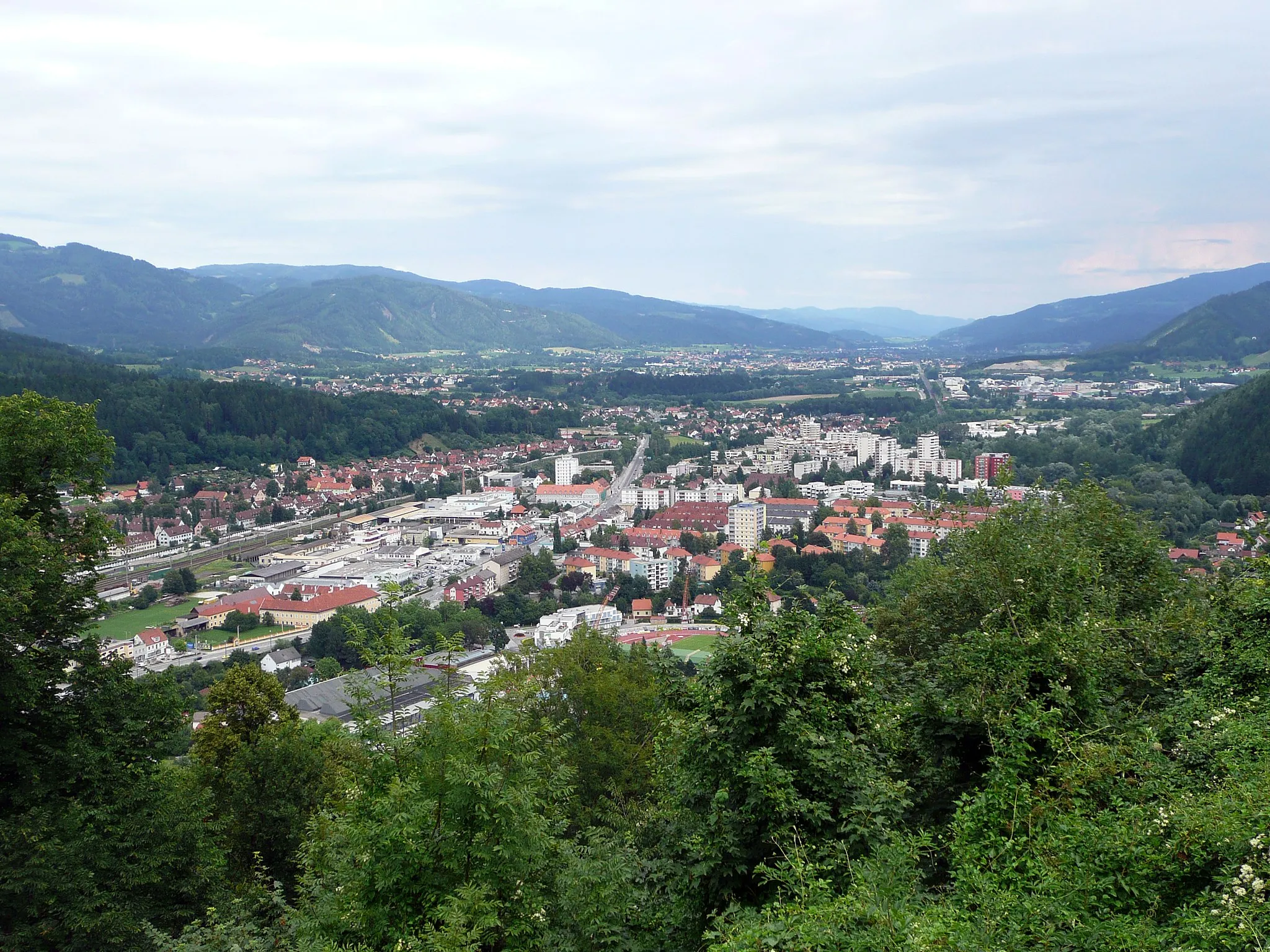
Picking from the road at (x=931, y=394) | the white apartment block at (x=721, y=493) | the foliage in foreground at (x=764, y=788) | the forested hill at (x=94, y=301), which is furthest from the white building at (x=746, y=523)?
the forested hill at (x=94, y=301)

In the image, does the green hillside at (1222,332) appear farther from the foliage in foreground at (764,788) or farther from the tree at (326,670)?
the foliage in foreground at (764,788)

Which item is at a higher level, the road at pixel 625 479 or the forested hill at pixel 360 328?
the forested hill at pixel 360 328

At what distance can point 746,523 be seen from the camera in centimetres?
3938

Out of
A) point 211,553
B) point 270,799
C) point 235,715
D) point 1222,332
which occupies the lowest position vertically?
point 211,553

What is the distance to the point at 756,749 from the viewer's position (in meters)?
4.50

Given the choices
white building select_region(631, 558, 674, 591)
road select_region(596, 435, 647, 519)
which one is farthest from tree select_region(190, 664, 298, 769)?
road select_region(596, 435, 647, 519)

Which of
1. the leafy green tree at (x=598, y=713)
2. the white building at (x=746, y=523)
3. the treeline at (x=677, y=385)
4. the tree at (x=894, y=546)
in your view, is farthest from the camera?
the treeline at (x=677, y=385)

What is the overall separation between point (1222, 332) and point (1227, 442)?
255 ft

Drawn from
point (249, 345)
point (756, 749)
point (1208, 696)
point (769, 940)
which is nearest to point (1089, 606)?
point (1208, 696)

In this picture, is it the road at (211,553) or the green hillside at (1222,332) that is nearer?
the road at (211,553)

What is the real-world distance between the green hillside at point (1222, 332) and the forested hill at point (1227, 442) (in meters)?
63.5

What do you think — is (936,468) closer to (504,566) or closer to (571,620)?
(504,566)

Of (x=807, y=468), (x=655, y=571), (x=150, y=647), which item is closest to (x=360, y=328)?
(x=807, y=468)

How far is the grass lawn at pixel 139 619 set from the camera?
1054 inches
